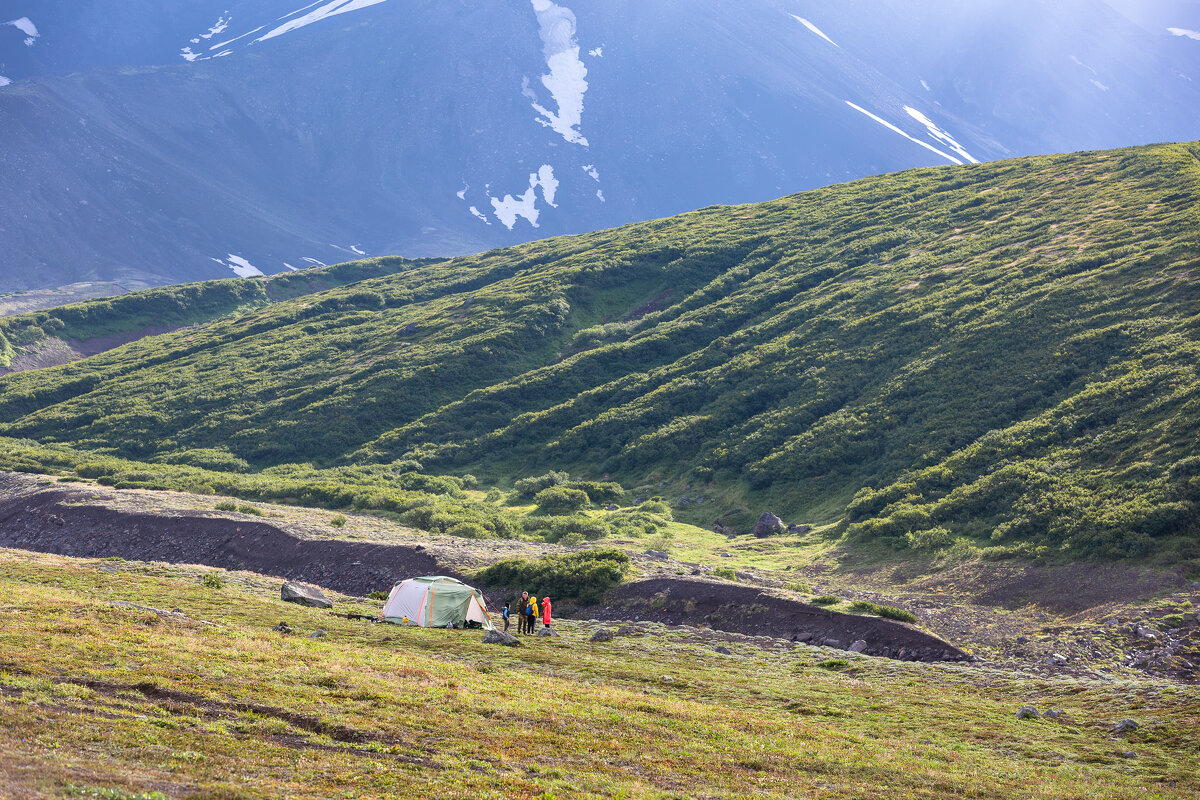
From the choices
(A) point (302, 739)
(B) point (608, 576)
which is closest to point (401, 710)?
(A) point (302, 739)

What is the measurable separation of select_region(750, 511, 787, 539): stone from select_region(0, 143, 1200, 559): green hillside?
79.5 inches

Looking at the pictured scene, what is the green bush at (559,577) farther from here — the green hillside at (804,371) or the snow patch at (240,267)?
the snow patch at (240,267)

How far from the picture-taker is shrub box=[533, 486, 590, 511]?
45969 millimetres

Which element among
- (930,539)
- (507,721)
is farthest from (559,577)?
(930,539)

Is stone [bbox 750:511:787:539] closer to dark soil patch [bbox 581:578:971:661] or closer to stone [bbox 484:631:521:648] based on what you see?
dark soil patch [bbox 581:578:971:661]

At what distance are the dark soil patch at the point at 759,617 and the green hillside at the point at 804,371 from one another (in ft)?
30.2

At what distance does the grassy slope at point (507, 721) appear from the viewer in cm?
1109

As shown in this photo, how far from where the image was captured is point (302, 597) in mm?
26141

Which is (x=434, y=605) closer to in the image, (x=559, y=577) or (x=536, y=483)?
(x=559, y=577)

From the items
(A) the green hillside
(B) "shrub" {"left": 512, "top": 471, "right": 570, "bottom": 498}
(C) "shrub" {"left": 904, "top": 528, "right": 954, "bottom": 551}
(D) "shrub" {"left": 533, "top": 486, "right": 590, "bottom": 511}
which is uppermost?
(A) the green hillside

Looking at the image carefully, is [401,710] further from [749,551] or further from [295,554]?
[749,551]

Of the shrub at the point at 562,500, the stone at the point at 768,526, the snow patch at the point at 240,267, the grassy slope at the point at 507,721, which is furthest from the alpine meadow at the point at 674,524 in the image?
the snow patch at the point at 240,267

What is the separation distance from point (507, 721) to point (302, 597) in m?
14.2

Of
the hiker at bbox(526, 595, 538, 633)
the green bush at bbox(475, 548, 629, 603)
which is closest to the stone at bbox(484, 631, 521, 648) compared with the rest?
the hiker at bbox(526, 595, 538, 633)
